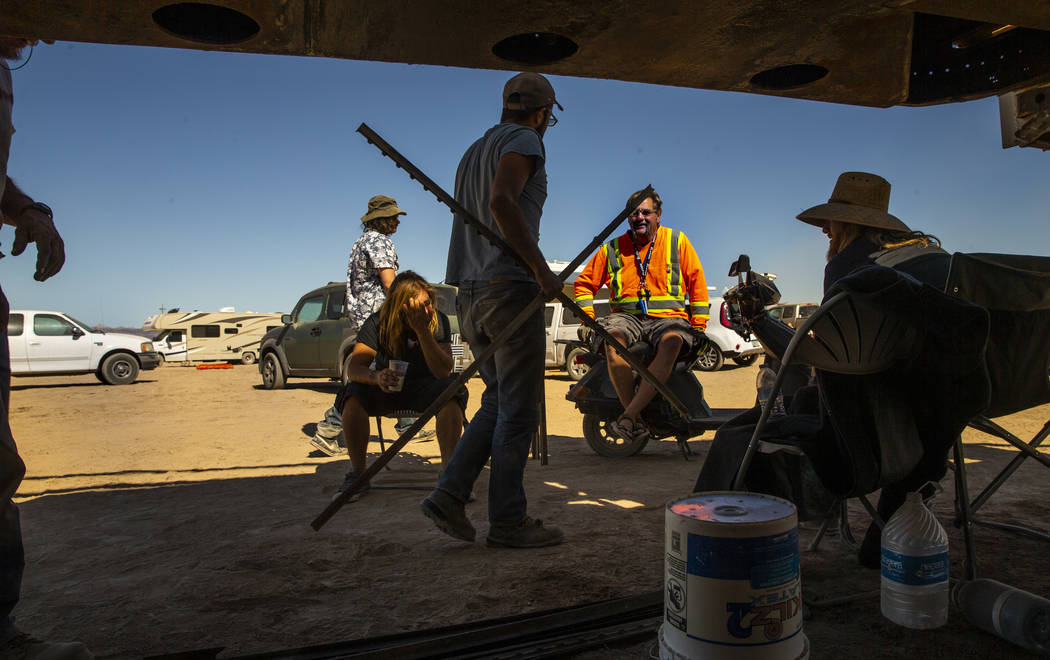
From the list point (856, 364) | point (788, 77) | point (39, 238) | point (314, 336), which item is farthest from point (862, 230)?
point (314, 336)

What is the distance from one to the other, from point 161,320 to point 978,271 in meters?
32.9

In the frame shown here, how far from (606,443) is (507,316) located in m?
2.86

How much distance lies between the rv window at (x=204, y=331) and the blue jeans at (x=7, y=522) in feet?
91.5

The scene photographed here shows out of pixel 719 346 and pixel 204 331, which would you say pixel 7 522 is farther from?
pixel 204 331

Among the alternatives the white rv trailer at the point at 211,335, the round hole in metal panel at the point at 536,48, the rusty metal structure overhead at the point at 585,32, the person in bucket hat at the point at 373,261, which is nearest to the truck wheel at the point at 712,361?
the person in bucket hat at the point at 373,261

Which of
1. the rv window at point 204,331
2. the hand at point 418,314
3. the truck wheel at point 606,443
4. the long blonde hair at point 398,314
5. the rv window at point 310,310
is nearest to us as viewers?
the hand at point 418,314

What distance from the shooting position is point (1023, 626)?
1822 mm

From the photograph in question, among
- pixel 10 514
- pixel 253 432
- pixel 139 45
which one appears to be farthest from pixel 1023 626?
pixel 253 432

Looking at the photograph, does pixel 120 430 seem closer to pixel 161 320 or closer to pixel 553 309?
pixel 553 309

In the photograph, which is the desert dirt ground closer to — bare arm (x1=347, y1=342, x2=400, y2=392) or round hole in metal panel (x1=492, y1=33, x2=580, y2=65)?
bare arm (x1=347, y1=342, x2=400, y2=392)

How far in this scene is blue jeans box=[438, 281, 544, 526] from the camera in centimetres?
300

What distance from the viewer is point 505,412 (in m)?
3.03

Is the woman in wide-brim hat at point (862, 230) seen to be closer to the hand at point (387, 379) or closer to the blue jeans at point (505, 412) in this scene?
the blue jeans at point (505, 412)

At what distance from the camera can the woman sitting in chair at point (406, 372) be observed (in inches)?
162
